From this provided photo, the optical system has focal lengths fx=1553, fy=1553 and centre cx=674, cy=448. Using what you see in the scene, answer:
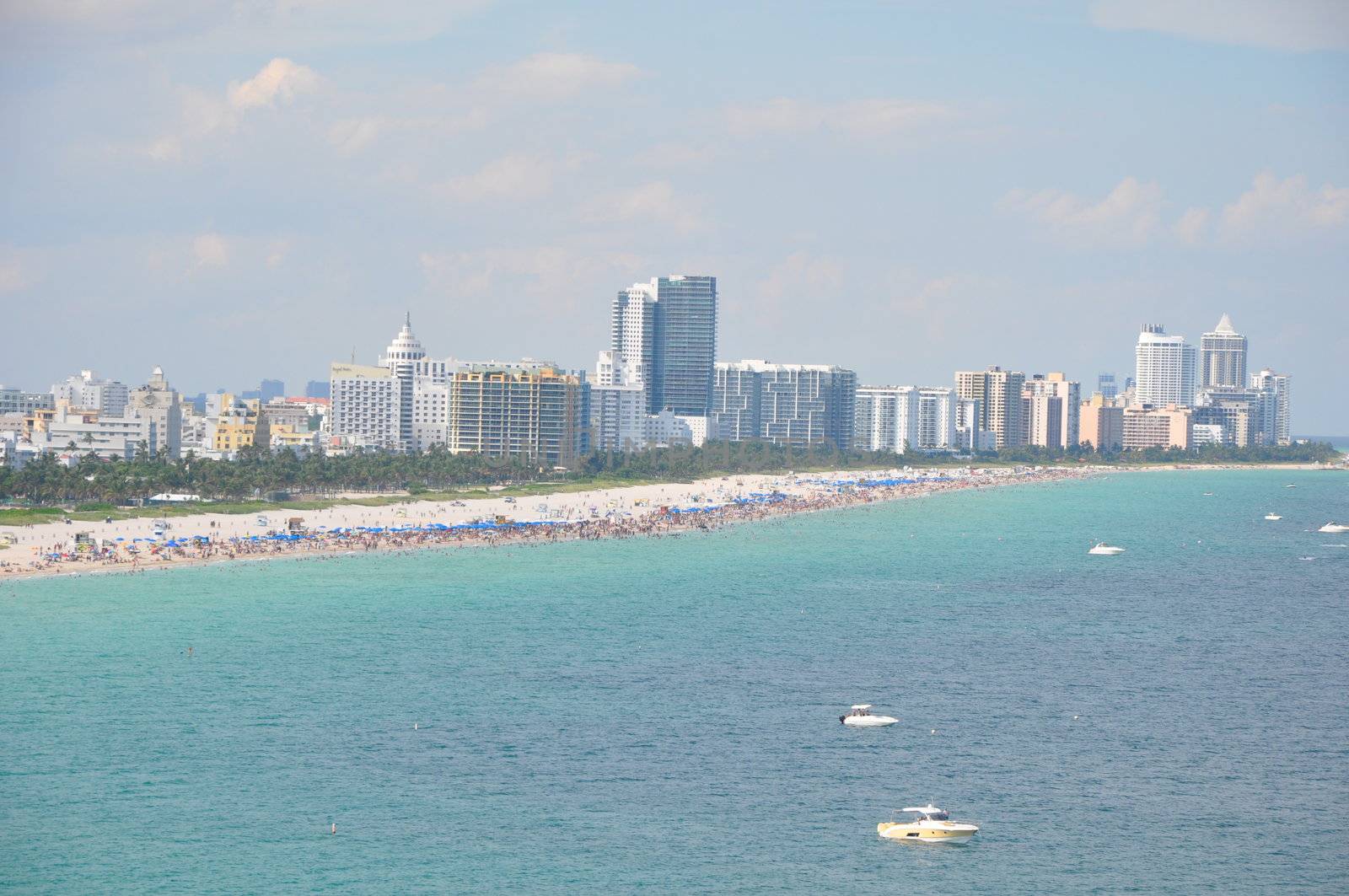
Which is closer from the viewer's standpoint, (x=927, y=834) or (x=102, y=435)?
(x=927, y=834)

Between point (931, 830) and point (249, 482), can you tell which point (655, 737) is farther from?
point (249, 482)

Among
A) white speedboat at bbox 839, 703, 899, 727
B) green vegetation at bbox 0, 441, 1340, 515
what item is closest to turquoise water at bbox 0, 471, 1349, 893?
white speedboat at bbox 839, 703, 899, 727

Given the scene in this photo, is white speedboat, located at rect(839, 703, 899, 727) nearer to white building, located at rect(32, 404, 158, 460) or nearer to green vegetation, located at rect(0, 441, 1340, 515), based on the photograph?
green vegetation, located at rect(0, 441, 1340, 515)

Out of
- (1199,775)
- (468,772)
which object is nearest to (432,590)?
(468,772)

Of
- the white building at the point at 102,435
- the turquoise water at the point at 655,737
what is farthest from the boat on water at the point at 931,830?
the white building at the point at 102,435

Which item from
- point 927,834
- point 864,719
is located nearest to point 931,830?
point 927,834

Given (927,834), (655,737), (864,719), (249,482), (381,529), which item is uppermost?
(249,482)

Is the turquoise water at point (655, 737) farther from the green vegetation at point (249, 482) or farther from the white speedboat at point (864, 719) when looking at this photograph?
the green vegetation at point (249, 482)
